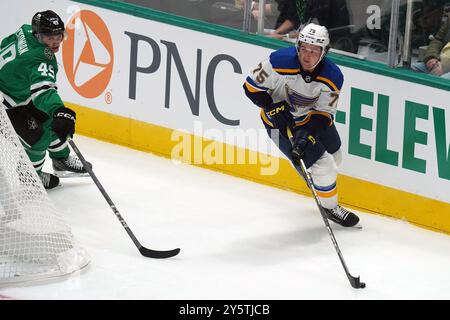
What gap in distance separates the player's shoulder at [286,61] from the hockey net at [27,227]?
51.9 inches

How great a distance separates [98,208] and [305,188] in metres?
1.16

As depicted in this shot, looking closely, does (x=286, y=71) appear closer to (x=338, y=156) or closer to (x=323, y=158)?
(x=323, y=158)

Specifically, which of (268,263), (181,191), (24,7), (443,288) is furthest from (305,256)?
(24,7)

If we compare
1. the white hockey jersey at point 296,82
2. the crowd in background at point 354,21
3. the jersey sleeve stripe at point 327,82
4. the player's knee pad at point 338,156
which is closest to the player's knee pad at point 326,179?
the player's knee pad at point 338,156

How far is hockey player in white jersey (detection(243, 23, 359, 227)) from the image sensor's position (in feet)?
20.7

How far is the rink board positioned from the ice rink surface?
0.15m

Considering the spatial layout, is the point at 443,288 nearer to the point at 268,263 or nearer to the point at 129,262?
the point at 268,263

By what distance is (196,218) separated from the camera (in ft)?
22.3

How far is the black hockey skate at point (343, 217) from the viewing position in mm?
6668

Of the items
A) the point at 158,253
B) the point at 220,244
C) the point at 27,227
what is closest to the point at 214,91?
the point at 220,244

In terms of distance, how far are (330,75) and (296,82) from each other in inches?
7.0

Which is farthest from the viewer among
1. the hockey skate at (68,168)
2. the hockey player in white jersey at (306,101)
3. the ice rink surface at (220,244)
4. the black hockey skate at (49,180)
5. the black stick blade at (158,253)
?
the hockey skate at (68,168)

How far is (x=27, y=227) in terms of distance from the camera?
19.6 feet

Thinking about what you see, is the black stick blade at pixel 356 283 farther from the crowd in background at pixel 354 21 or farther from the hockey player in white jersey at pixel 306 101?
the crowd in background at pixel 354 21
